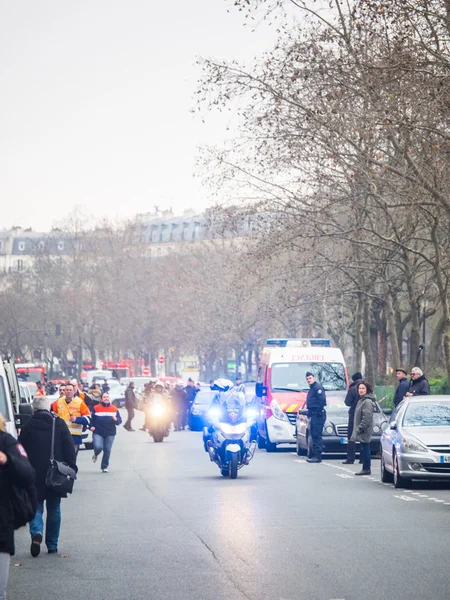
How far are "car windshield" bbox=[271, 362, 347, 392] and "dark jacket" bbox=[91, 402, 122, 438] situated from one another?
8416 millimetres

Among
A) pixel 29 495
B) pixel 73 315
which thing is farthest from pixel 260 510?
pixel 73 315

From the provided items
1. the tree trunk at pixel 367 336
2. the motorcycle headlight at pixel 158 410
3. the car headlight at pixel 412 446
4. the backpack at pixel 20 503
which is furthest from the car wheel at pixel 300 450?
the backpack at pixel 20 503

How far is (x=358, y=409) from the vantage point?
26.2 m

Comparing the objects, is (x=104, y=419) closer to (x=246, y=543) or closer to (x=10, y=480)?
(x=246, y=543)

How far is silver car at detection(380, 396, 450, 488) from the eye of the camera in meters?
20.2

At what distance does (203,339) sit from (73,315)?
25007 mm

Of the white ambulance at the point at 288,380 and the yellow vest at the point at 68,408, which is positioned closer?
the yellow vest at the point at 68,408

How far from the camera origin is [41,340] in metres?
124

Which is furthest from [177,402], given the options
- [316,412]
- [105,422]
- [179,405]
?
[105,422]

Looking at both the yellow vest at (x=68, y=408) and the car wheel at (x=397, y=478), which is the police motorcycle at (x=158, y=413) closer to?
the yellow vest at (x=68, y=408)

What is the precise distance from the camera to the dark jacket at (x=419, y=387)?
26.8 metres

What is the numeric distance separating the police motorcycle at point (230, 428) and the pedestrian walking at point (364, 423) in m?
2.31

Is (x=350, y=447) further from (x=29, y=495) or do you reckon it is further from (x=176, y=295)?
(x=176, y=295)

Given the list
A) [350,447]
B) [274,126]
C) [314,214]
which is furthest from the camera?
[314,214]
